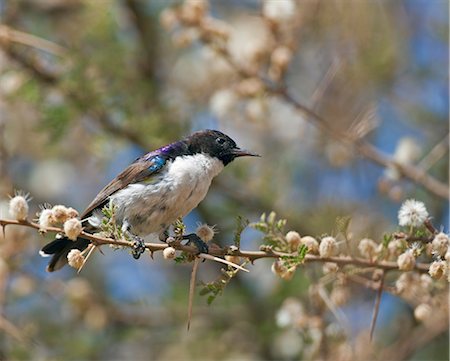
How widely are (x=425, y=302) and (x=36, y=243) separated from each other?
292cm

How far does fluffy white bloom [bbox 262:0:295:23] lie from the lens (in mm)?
4312

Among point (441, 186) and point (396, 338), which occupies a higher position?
point (441, 186)

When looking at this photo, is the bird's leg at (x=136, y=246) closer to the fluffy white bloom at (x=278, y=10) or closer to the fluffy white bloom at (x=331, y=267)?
the fluffy white bloom at (x=331, y=267)

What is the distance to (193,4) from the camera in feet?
14.0

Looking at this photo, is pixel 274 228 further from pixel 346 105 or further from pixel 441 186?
pixel 346 105

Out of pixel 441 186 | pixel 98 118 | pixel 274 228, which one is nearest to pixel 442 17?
pixel 441 186

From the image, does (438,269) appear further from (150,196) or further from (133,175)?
(133,175)

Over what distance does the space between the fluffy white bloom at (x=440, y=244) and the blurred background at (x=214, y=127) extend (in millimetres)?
1427

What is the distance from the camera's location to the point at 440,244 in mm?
2785

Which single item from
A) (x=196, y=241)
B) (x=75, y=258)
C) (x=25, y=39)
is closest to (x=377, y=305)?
(x=196, y=241)

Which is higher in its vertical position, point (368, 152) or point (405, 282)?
point (368, 152)

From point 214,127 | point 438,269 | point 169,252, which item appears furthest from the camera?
point 214,127

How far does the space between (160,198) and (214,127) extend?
179cm

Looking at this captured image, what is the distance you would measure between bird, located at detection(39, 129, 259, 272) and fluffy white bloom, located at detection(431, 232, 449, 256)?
4.85 feet
